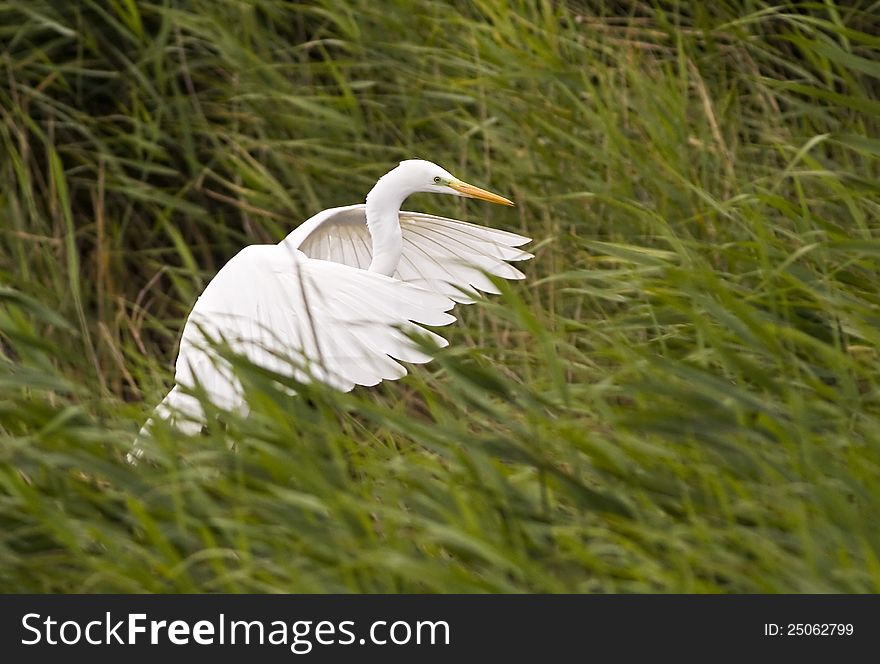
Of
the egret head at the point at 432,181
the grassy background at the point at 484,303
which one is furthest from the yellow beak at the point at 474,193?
the grassy background at the point at 484,303

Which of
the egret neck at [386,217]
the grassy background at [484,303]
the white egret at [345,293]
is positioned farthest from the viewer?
the egret neck at [386,217]

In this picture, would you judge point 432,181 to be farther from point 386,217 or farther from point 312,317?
point 312,317

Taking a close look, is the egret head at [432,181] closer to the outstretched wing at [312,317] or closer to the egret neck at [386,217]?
the egret neck at [386,217]

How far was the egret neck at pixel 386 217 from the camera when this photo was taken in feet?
8.53

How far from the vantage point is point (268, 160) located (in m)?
3.32

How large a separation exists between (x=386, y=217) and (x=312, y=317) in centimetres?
53

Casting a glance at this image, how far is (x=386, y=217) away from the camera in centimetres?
261

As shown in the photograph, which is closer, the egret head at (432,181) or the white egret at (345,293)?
the white egret at (345,293)

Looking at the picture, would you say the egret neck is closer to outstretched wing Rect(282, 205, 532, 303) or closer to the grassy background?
outstretched wing Rect(282, 205, 532, 303)

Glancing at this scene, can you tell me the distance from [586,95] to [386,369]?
998 mm

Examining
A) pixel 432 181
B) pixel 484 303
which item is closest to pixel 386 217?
pixel 432 181

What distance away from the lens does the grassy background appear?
168 cm

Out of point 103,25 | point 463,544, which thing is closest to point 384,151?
point 103,25

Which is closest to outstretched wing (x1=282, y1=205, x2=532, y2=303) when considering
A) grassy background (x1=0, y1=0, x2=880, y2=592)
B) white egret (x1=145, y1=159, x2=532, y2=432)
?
white egret (x1=145, y1=159, x2=532, y2=432)
